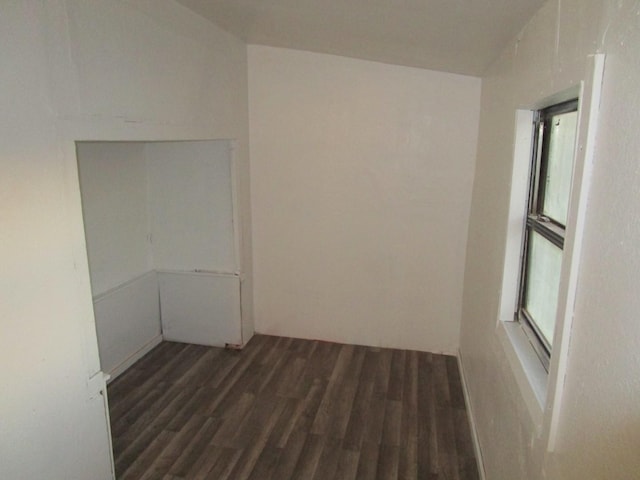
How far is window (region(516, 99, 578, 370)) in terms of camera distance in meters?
1.65

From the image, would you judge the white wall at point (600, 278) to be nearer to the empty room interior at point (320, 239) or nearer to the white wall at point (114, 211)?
the empty room interior at point (320, 239)

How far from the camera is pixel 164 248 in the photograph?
12.7 ft

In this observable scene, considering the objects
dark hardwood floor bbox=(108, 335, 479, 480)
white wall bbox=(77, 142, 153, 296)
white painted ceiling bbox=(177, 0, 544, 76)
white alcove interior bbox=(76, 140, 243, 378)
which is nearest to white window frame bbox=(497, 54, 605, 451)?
white painted ceiling bbox=(177, 0, 544, 76)

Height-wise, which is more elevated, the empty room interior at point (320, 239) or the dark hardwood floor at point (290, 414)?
the empty room interior at point (320, 239)

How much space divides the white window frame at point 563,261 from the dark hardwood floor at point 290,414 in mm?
1029

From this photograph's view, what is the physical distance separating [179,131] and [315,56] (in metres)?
1.44

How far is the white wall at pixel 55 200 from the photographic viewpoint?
149 cm

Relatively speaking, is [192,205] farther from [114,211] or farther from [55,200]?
[55,200]

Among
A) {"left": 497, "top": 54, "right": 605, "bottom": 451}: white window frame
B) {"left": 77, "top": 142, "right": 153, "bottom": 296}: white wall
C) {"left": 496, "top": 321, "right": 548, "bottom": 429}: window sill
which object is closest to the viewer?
{"left": 497, "top": 54, "right": 605, "bottom": 451}: white window frame

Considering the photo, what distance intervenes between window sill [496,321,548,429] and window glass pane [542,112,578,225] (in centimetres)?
55

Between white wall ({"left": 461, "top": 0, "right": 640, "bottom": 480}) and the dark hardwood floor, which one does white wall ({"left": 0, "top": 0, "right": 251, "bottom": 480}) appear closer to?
the dark hardwood floor

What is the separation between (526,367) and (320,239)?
2.31 meters

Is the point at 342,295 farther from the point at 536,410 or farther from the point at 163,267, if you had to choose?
the point at 536,410

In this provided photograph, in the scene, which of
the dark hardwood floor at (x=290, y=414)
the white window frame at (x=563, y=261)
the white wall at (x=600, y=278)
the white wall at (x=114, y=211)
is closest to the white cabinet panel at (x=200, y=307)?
the dark hardwood floor at (x=290, y=414)
